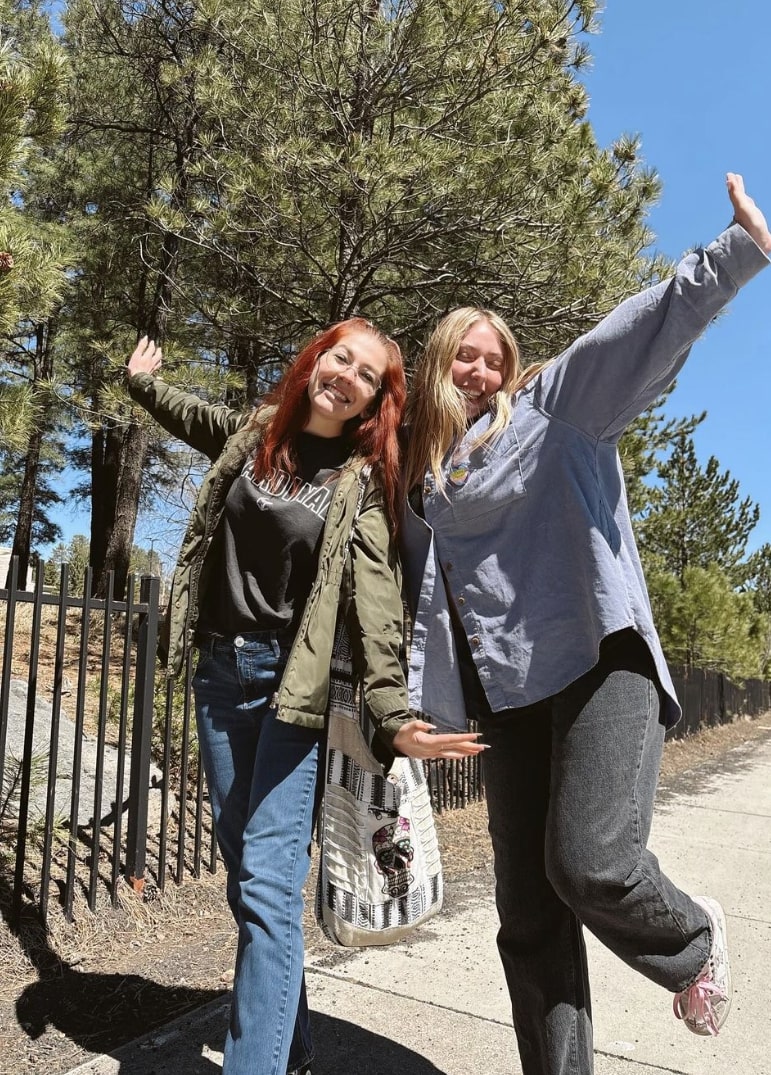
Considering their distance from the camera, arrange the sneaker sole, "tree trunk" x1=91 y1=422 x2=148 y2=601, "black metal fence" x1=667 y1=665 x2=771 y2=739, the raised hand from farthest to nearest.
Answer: "black metal fence" x1=667 y1=665 x2=771 y2=739 → "tree trunk" x1=91 y1=422 x2=148 y2=601 → the sneaker sole → the raised hand

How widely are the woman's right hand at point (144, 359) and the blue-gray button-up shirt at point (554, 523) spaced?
1.21 meters

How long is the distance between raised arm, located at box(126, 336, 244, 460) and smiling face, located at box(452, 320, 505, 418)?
730mm

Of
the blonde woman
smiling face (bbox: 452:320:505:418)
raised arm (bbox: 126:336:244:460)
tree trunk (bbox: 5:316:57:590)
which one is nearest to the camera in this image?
the blonde woman

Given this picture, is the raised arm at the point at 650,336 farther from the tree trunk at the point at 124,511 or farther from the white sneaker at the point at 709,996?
the tree trunk at the point at 124,511

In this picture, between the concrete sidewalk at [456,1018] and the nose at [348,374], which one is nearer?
the nose at [348,374]

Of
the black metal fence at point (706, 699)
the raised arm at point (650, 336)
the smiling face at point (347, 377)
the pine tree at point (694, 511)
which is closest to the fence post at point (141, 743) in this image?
the smiling face at point (347, 377)

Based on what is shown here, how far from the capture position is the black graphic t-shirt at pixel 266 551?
2199 mm

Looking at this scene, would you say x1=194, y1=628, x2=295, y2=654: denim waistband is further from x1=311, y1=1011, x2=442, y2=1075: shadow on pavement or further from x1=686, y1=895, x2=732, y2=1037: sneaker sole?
x1=311, y1=1011, x2=442, y2=1075: shadow on pavement

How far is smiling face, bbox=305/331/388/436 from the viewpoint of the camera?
2312mm

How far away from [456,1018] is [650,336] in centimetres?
222

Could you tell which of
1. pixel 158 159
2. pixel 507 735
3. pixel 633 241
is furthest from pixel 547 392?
pixel 158 159

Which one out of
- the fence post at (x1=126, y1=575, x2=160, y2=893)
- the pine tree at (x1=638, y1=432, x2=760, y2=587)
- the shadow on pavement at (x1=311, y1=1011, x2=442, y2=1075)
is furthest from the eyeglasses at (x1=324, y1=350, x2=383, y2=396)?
the pine tree at (x1=638, y1=432, x2=760, y2=587)

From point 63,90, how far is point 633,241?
13.5 feet

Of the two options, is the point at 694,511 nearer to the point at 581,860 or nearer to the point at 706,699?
the point at 706,699
